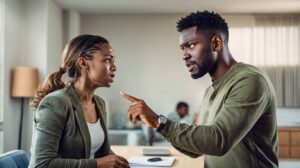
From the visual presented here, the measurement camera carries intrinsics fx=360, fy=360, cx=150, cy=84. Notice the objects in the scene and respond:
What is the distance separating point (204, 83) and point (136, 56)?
1.30m

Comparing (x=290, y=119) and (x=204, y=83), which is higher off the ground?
(x=204, y=83)

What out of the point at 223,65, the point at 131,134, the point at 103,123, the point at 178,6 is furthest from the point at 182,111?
the point at 223,65

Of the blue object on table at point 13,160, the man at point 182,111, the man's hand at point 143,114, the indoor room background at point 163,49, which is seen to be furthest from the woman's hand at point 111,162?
the man at point 182,111

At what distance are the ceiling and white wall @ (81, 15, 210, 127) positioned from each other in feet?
1.24

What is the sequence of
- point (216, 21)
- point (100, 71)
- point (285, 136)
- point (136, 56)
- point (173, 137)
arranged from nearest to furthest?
1. point (173, 137)
2. point (216, 21)
3. point (100, 71)
4. point (285, 136)
5. point (136, 56)

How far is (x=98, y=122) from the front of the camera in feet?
6.02

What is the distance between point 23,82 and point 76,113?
130 inches

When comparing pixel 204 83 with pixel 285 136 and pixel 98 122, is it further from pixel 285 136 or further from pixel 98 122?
pixel 98 122

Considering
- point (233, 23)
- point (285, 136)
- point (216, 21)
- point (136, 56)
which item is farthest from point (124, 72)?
point (216, 21)

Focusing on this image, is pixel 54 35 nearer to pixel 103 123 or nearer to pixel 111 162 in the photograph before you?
pixel 103 123

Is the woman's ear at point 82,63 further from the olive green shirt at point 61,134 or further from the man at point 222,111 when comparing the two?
the man at point 222,111

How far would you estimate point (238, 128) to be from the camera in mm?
1179

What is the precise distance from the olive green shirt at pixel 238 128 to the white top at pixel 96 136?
0.58m

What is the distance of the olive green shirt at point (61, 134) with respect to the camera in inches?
57.2
